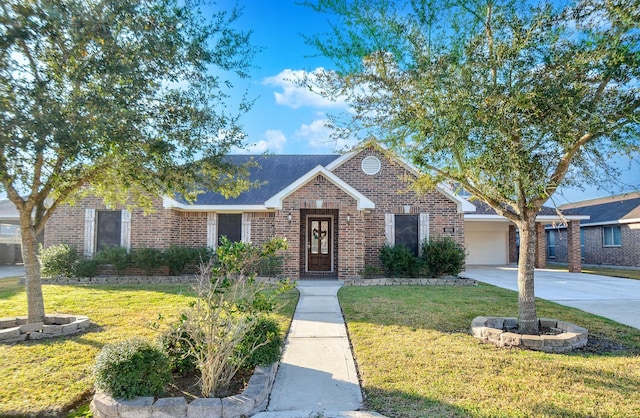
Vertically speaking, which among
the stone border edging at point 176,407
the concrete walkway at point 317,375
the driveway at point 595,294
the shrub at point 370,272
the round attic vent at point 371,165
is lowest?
the driveway at point 595,294

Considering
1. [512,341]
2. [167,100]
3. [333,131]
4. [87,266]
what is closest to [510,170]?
[512,341]

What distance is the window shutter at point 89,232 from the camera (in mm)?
13992

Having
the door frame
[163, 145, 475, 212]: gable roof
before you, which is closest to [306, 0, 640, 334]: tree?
[163, 145, 475, 212]: gable roof

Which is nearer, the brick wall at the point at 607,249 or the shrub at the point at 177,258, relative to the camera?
the shrub at the point at 177,258

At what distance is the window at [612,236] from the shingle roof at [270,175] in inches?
662

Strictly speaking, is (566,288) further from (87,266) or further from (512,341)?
(87,266)

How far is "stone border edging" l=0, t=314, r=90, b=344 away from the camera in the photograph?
6.08m

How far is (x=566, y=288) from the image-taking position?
12312 millimetres

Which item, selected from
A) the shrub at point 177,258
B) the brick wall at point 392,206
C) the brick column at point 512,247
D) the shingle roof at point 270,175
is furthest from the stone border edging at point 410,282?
the brick column at point 512,247

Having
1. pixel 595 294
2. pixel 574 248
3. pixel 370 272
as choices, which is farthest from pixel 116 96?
pixel 574 248

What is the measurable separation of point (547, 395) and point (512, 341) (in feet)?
5.87

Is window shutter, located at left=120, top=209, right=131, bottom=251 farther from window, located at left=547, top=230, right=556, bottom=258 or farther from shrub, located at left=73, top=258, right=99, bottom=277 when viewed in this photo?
window, located at left=547, top=230, right=556, bottom=258

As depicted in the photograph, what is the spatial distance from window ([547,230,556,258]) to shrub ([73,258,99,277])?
25.9 m

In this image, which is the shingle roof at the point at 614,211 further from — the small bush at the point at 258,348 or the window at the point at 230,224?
the small bush at the point at 258,348
